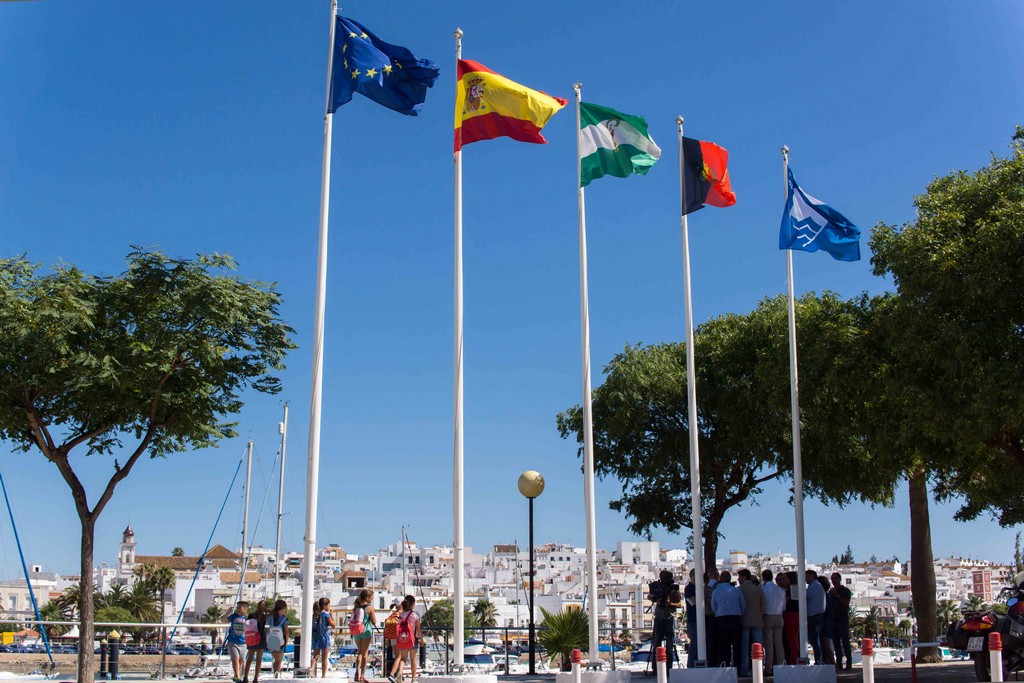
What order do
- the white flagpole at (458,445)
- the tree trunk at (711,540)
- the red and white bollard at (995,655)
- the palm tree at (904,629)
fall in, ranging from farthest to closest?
the palm tree at (904,629)
the tree trunk at (711,540)
the white flagpole at (458,445)
the red and white bollard at (995,655)

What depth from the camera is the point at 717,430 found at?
34906mm

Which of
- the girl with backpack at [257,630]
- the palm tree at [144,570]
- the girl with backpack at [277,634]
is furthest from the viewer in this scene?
the palm tree at [144,570]

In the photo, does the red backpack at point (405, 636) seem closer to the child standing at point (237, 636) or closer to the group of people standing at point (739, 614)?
the child standing at point (237, 636)

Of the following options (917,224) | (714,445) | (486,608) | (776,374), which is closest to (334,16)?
(917,224)

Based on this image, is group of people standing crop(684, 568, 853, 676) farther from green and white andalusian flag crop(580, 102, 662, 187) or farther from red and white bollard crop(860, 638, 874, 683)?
green and white andalusian flag crop(580, 102, 662, 187)

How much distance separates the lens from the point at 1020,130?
22.3 m

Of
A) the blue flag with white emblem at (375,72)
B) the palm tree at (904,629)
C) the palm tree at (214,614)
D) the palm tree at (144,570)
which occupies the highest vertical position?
the blue flag with white emblem at (375,72)

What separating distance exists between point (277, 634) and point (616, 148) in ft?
34.4

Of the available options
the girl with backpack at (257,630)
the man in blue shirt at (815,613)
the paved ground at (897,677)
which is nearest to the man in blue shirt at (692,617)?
the paved ground at (897,677)

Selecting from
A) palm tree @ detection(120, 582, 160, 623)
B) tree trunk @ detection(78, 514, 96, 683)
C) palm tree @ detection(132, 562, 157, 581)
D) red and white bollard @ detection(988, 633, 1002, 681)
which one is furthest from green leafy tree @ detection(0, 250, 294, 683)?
palm tree @ detection(132, 562, 157, 581)

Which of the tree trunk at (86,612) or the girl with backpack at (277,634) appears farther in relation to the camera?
the tree trunk at (86,612)

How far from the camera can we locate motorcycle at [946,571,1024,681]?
1645 cm

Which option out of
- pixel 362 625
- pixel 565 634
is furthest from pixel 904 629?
pixel 362 625

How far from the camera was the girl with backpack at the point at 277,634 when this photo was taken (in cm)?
1806
